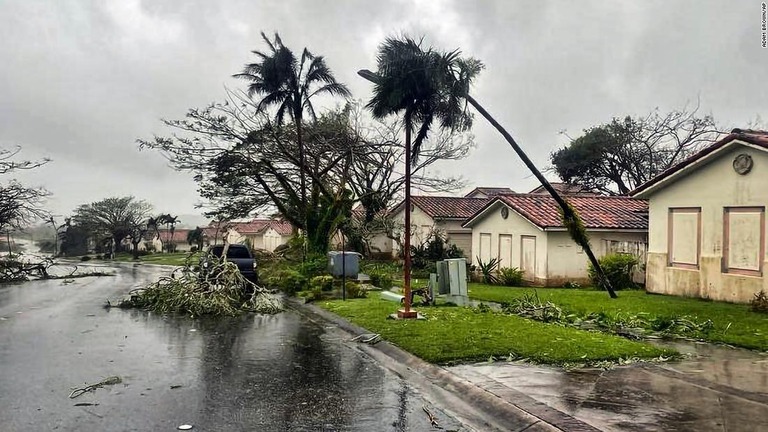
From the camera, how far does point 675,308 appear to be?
1504 cm

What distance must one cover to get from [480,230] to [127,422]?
2346 centimetres

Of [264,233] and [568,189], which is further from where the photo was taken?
[264,233]

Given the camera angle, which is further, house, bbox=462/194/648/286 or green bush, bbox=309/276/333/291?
house, bbox=462/194/648/286

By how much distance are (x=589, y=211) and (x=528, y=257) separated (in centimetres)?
316

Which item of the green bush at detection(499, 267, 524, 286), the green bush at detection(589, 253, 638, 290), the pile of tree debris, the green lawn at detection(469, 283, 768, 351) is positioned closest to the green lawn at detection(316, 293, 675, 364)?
the green lawn at detection(469, 283, 768, 351)

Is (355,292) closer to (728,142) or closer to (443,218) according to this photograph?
(728,142)

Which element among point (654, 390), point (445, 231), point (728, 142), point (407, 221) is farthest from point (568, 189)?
point (654, 390)

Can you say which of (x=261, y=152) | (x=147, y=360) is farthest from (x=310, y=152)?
(x=147, y=360)

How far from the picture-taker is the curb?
6320 mm

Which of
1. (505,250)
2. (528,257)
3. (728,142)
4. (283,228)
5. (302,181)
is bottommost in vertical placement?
(528,257)

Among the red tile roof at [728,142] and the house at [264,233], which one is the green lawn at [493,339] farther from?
the house at [264,233]

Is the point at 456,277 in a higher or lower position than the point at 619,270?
lower

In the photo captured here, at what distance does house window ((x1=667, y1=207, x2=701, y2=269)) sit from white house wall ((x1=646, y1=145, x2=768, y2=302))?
0.49 feet

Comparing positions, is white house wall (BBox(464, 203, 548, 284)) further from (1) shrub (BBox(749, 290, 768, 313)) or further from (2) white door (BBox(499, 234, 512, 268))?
(1) shrub (BBox(749, 290, 768, 313))
